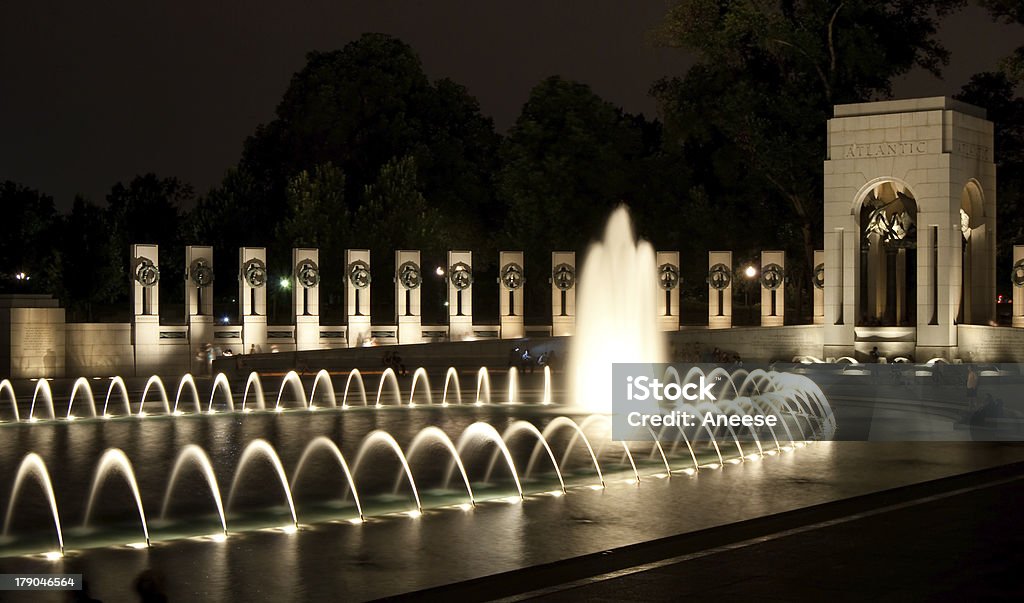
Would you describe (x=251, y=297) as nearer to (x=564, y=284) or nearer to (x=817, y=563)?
(x=564, y=284)

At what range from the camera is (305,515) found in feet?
41.2

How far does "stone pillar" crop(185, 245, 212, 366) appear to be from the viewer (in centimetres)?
3831

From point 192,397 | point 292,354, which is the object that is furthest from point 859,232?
point 192,397

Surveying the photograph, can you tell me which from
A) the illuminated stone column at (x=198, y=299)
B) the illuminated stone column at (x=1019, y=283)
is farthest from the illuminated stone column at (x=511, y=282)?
the illuminated stone column at (x=1019, y=283)

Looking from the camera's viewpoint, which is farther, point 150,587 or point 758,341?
point 758,341

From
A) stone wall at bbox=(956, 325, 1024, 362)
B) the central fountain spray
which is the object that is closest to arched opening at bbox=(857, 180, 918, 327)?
stone wall at bbox=(956, 325, 1024, 362)

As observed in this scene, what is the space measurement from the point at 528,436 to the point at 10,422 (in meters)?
9.84

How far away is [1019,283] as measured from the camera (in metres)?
36.7

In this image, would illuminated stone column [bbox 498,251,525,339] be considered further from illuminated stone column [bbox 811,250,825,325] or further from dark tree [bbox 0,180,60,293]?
dark tree [bbox 0,180,60,293]

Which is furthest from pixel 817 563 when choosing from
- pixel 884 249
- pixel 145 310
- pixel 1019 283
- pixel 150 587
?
pixel 145 310

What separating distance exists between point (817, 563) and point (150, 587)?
5.37m

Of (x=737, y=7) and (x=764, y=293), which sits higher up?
(x=737, y=7)

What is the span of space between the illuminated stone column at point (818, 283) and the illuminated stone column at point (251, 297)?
18.3m

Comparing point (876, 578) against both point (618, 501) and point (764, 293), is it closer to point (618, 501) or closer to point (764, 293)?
point (618, 501)
